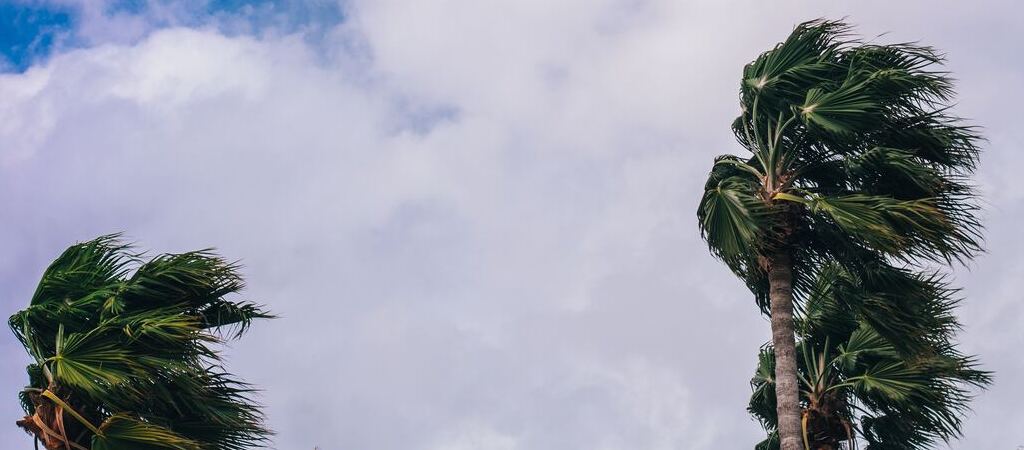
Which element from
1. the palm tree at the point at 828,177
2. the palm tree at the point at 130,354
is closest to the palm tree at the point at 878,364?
the palm tree at the point at 828,177

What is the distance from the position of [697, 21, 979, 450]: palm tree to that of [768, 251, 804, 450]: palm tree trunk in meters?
0.01

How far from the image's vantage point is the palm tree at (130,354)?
11.8m

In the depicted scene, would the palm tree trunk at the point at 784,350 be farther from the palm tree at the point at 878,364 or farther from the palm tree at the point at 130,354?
the palm tree at the point at 130,354

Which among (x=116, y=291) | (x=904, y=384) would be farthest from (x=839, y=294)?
(x=116, y=291)

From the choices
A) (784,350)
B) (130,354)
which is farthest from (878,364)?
(130,354)

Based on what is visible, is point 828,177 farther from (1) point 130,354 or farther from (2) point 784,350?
(1) point 130,354

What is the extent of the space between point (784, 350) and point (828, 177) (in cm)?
223

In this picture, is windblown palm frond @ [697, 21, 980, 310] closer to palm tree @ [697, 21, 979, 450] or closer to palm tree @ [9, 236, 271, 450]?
palm tree @ [697, 21, 979, 450]

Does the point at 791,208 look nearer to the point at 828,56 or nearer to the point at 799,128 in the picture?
the point at 799,128

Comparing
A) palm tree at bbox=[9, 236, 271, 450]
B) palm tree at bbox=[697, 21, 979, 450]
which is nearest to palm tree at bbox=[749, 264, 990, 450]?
palm tree at bbox=[697, 21, 979, 450]

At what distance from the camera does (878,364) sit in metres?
14.9

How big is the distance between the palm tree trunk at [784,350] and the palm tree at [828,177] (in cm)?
1

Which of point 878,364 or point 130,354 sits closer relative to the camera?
point 130,354

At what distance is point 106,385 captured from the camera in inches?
468
